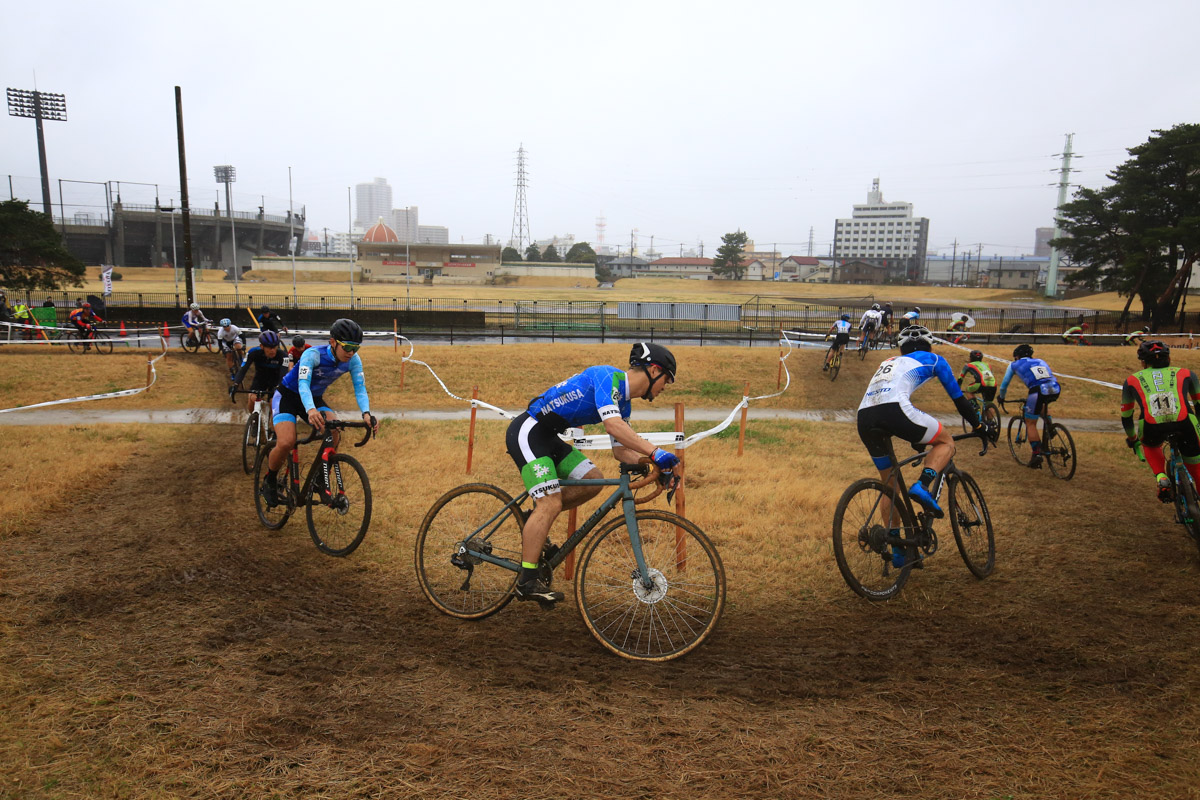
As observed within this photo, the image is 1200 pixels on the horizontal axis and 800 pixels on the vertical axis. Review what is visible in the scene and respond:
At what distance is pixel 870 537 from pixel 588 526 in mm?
2702

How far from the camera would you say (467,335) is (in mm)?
33219

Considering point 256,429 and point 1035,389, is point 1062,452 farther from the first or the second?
point 256,429

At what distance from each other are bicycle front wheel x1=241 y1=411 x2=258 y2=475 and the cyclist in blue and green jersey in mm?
6104

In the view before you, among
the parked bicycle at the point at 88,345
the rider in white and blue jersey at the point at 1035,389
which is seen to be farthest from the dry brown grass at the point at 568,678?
the parked bicycle at the point at 88,345

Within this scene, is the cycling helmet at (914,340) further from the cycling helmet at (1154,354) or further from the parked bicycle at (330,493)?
the parked bicycle at (330,493)

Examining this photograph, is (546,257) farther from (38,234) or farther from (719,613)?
(719,613)

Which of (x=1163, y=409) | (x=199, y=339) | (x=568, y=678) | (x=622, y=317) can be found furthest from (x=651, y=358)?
(x=622, y=317)

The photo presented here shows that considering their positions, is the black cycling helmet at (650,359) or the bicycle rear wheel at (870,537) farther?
the bicycle rear wheel at (870,537)

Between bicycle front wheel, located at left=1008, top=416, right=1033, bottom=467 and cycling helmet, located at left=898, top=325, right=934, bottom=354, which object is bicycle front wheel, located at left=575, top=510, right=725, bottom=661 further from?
bicycle front wheel, located at left=1008, top=416, right=1033, bottom=467

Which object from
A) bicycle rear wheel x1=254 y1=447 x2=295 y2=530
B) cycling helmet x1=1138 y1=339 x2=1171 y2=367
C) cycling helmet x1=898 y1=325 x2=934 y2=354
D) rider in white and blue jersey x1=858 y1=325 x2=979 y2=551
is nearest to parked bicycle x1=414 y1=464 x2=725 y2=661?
rider in white and blue jersey x1=858 y1=325 x2=979 y2=551

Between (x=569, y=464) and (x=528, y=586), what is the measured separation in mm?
979

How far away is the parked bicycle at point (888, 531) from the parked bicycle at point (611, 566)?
1.56 m

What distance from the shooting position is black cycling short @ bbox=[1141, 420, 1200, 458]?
7.07m

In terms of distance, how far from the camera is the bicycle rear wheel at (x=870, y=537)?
20.2 ft
